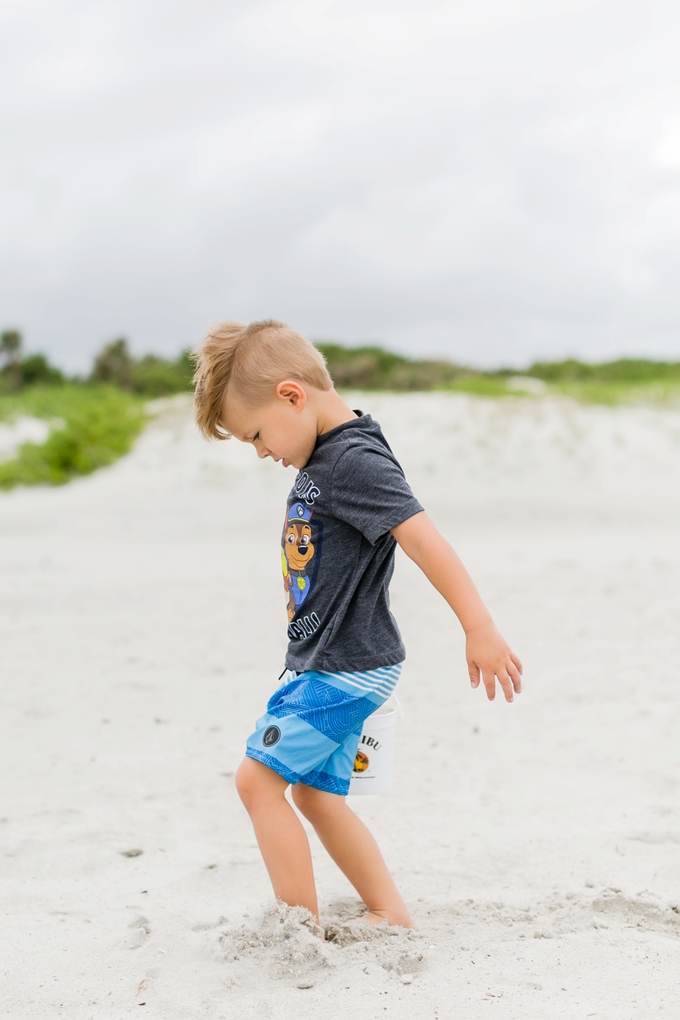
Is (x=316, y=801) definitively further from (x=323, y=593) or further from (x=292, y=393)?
(x=292, y=393)

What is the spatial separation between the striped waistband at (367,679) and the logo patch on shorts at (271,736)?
135 millimetres

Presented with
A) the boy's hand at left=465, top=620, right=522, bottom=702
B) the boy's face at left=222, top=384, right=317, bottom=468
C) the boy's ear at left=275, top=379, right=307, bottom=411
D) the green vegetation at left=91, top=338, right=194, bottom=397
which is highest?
the green vegetation at left=91, top=338, right=194, bottom=397

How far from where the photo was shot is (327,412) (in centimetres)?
206

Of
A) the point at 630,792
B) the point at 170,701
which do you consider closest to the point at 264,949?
the point at 630,792

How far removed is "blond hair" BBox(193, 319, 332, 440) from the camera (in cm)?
201

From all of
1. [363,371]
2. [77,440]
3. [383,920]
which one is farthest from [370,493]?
[363,371]

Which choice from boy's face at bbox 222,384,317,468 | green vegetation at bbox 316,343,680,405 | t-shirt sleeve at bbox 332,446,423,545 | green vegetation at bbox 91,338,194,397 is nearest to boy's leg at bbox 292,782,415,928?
t-shirt sleeve at bbox 332,446,423,545

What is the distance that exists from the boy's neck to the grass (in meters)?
9.41

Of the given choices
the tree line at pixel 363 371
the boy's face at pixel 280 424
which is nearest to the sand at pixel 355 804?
the boy's face at pixel 280 424

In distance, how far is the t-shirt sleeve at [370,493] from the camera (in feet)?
6.27

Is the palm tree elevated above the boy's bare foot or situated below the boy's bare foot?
above

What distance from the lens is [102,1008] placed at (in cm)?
179

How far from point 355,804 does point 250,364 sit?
164cm

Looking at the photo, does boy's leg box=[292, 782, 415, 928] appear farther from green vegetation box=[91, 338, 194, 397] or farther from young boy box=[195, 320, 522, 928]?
green vegetation box=[91, 338, 194, 397]
